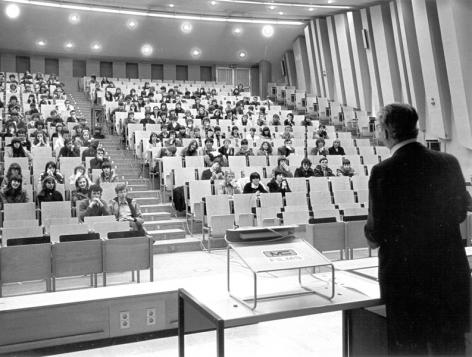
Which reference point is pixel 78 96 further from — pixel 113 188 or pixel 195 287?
pixel 195 287

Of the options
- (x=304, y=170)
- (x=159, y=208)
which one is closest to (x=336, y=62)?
(x=304, y=170)

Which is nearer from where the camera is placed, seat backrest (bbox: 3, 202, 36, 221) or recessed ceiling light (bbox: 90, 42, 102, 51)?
seat backrest (bbox: 3, 202, 36, 221)

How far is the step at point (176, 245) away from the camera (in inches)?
245

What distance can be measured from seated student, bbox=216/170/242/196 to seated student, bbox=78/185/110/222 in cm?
186

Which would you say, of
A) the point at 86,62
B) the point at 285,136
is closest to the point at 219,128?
the point at 285,136

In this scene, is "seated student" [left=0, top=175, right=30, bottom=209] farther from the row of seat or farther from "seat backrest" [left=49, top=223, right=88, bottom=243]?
the row of seat

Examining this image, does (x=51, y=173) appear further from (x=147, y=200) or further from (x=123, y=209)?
(x=147, y=200)

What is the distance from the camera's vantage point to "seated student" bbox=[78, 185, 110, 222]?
5617 millimetres

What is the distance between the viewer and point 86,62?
18156mm

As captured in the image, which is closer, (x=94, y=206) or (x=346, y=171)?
(x=94, y=206)

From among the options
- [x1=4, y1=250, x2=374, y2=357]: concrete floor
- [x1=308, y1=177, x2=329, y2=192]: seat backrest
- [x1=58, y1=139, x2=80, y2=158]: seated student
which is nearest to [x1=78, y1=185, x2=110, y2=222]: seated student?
[x1=58, y1=139, x2=80, y2=158]: seated student

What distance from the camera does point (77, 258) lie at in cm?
447

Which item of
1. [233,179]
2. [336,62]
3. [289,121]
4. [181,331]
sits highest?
[336,62]

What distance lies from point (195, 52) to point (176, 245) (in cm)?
1276
